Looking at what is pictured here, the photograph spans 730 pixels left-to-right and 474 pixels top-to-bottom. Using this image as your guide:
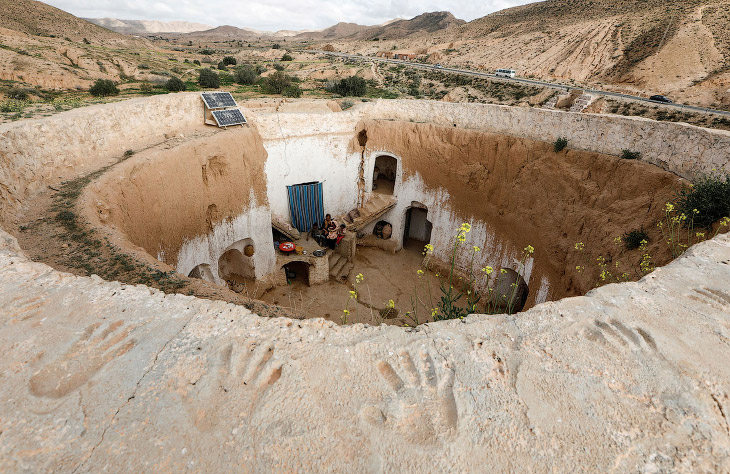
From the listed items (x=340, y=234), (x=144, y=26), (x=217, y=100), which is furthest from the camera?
(x=144, y=26)

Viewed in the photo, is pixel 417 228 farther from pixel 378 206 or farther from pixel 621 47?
pixel 621 47

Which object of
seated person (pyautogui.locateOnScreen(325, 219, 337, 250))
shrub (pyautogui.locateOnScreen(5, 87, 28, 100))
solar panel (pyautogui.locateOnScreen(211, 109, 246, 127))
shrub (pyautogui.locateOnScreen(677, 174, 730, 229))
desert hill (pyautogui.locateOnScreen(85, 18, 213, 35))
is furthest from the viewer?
desert hill (pyautogui.locateOnScreen(85, 18, 213, 35))

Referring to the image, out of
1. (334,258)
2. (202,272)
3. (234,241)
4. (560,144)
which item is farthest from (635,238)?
(202,272)

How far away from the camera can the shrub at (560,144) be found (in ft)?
35.1

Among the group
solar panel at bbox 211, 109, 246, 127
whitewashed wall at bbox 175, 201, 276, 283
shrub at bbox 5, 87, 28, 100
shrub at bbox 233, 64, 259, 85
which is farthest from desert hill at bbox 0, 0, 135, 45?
whitewashed wall at bbox 175, 201, 276, 283

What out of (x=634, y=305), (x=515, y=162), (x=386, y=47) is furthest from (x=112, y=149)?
(x=386, y=47)

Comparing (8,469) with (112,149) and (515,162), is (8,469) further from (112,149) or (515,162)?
(515,162)

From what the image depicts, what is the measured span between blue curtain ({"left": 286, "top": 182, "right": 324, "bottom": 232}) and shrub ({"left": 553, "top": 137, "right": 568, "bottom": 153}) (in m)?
8.14

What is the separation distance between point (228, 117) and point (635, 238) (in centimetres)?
1158

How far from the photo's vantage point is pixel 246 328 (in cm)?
334

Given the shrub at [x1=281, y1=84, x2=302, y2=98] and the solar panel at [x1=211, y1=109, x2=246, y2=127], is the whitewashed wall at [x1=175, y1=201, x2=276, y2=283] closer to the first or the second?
the solar panel at [x1=211, y1=109, x2=246, y2=127]

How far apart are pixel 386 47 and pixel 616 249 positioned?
54571 millimetres

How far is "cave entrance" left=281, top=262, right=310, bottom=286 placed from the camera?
13.3 m

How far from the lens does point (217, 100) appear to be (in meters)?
11.5
